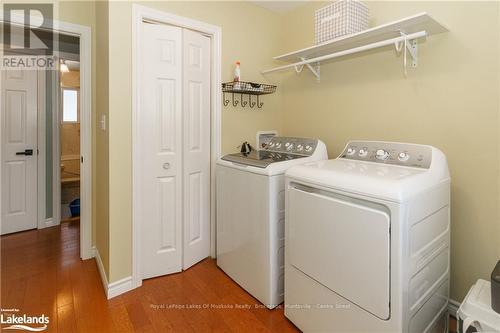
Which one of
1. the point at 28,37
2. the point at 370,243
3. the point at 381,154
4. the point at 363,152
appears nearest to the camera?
the point at 370,243

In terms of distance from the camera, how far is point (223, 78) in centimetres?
244

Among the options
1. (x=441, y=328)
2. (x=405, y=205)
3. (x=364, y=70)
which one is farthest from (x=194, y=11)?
(x=441, y=328)

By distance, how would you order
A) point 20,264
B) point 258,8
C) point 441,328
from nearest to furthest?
point 441,328 < point 20,264 < point 258,8

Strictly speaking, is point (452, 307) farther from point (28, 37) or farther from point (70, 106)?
point (70, 106)

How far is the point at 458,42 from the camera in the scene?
63.8 inches

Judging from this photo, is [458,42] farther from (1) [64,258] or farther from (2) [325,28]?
(1) [64,258]

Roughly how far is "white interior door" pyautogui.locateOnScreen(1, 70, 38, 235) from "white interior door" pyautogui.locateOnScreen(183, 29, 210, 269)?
2099mm

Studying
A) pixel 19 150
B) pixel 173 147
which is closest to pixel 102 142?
pixel 173 147

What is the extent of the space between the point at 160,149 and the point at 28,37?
2140 millimetres

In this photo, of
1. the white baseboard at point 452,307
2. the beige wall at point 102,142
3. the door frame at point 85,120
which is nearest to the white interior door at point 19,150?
the door frame at point 85,120

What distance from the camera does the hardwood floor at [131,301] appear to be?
168 cm

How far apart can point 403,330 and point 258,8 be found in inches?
107

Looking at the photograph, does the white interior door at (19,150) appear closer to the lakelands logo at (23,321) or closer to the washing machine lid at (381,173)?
the lakelands logo at (23,321)

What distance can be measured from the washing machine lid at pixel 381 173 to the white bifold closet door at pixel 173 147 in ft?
3.27
